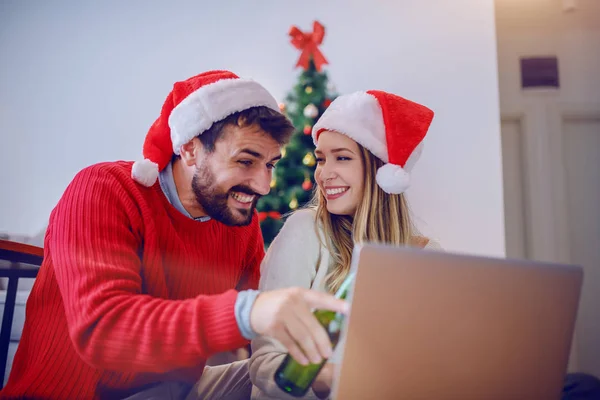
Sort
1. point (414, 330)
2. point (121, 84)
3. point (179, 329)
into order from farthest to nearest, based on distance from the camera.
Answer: point (121, 84) → point (179, 329) → point (414, 330)

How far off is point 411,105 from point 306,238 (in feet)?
1.79

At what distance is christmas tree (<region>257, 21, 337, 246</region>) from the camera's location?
90.4 inches

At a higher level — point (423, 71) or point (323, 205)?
point (423, 71)

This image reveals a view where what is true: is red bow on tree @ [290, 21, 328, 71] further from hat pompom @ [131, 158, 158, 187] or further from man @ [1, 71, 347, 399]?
hat pompom @ [131, 158, 158, 187]

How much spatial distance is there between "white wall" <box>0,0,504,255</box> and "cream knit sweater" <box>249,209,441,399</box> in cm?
186

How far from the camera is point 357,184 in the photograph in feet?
4.59

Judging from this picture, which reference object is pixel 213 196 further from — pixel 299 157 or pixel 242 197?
pixel 299 157

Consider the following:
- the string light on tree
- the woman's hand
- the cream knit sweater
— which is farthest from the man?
the string light on tree

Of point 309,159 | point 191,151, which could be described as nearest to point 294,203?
point 309,159

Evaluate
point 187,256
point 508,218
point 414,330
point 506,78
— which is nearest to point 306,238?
point 187,256

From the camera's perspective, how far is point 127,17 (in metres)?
3.10

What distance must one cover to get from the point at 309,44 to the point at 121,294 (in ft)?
6.40

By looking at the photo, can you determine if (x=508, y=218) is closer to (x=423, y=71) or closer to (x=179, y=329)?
(x=423, y=71)

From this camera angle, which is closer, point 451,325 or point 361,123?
point 451,325
